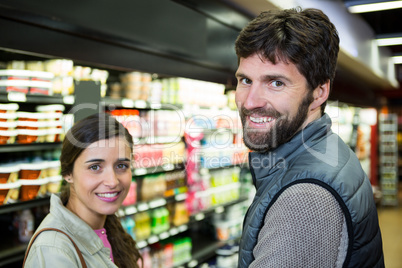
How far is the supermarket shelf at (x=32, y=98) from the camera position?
2.38 m

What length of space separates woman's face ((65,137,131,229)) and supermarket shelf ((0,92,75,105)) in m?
0.93

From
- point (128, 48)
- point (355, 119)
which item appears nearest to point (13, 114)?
point (128, 48)

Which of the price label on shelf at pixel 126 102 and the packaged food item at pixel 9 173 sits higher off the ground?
the price label on shelf at pixel 126 102

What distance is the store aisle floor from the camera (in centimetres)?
633

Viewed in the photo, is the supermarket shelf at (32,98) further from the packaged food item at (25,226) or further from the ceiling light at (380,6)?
the ceiling light at (380,6)

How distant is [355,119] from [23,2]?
9.57m

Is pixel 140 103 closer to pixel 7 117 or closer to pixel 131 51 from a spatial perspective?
pixel 131 51

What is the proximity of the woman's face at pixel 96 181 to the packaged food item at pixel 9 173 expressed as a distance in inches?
39.5

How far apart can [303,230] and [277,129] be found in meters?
0.38

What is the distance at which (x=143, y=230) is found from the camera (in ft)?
12.5

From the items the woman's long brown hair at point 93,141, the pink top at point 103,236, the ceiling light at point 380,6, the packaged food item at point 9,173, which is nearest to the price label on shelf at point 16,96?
the packaged food item at point 9,173

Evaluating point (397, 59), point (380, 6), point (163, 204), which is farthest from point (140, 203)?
point (397, 59)

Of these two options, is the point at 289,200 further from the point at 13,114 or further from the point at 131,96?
the point at 131,96

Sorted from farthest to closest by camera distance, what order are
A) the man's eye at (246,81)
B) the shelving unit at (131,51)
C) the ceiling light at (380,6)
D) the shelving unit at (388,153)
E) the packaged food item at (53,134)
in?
the shelving unit at (388,153) < the ceiling light at (380,6) < the packaged food item at (53,134) < the shelving unit at (131,51) < the man's eye at (246,81)
